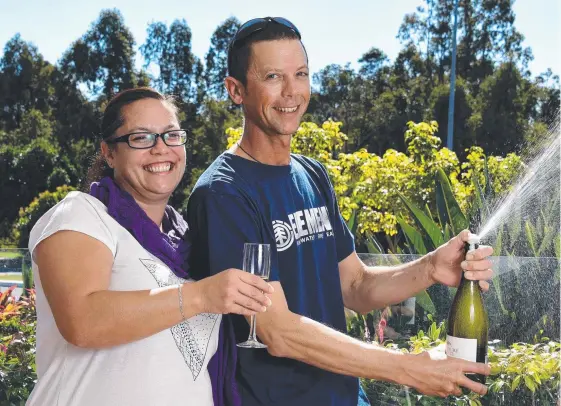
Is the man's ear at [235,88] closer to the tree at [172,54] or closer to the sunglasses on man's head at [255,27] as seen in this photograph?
the sunglasses on man's head at [255,27]

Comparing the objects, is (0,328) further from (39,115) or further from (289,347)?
(39,115)

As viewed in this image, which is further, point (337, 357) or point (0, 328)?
point (0, 328)

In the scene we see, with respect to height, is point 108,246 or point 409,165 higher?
point 409,165

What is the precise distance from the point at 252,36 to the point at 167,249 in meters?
0.78

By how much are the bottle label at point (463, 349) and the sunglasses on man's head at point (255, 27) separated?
1.14 m

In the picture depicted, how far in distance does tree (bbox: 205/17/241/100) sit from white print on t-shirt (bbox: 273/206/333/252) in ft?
138

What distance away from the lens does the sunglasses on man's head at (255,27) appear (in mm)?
2697

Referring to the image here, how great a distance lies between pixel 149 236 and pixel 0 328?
2712 mm

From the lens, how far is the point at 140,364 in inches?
89.0

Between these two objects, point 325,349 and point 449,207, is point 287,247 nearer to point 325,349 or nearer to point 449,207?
point 325,349

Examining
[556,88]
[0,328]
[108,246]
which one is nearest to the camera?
[108,246]

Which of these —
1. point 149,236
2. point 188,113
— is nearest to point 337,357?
point 149,236

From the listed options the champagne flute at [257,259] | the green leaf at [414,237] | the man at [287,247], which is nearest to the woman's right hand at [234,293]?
the champagne flute at [257,259]

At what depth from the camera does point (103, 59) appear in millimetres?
Result: 43656
